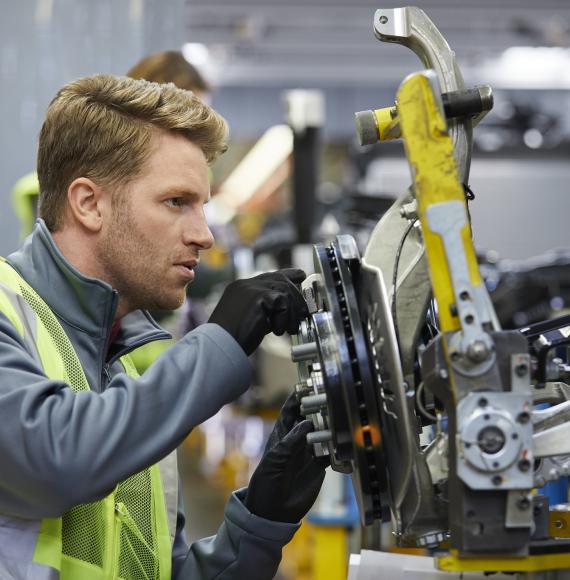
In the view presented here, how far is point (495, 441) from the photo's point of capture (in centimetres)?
120

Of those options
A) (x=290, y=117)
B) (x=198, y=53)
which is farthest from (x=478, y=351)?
(x=198, y=53)

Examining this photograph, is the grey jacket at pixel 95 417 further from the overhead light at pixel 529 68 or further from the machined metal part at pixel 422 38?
the overhead light at pixel 529 68

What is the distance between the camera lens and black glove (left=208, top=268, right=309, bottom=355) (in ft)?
4.85

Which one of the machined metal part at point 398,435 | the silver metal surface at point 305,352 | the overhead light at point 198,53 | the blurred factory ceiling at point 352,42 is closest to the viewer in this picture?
the machined metal part at point 398,435

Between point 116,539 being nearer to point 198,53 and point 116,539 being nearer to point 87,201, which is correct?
point 87,201

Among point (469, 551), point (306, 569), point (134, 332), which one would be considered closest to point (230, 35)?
point (306, 569)

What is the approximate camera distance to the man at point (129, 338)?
140 cm

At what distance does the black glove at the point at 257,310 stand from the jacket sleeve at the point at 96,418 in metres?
0.03

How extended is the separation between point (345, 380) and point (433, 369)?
0.13 metres

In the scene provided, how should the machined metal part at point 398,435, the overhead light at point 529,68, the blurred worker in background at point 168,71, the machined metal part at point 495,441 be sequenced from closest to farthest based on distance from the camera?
the machined metal part at point 495,441
the machined metal part at point 398,435
the blurred worker in background at point 168,71
the overhead light at point 529,68

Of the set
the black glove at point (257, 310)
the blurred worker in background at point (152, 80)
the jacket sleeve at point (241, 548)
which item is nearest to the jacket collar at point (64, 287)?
the black glove at point (257, 310)

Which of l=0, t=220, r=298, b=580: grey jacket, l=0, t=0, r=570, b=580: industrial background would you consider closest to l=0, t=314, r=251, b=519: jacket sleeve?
l=0, t=220, r=298, b=580: grey jacket

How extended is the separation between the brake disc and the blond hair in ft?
1.51

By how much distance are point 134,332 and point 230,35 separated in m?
10.5
